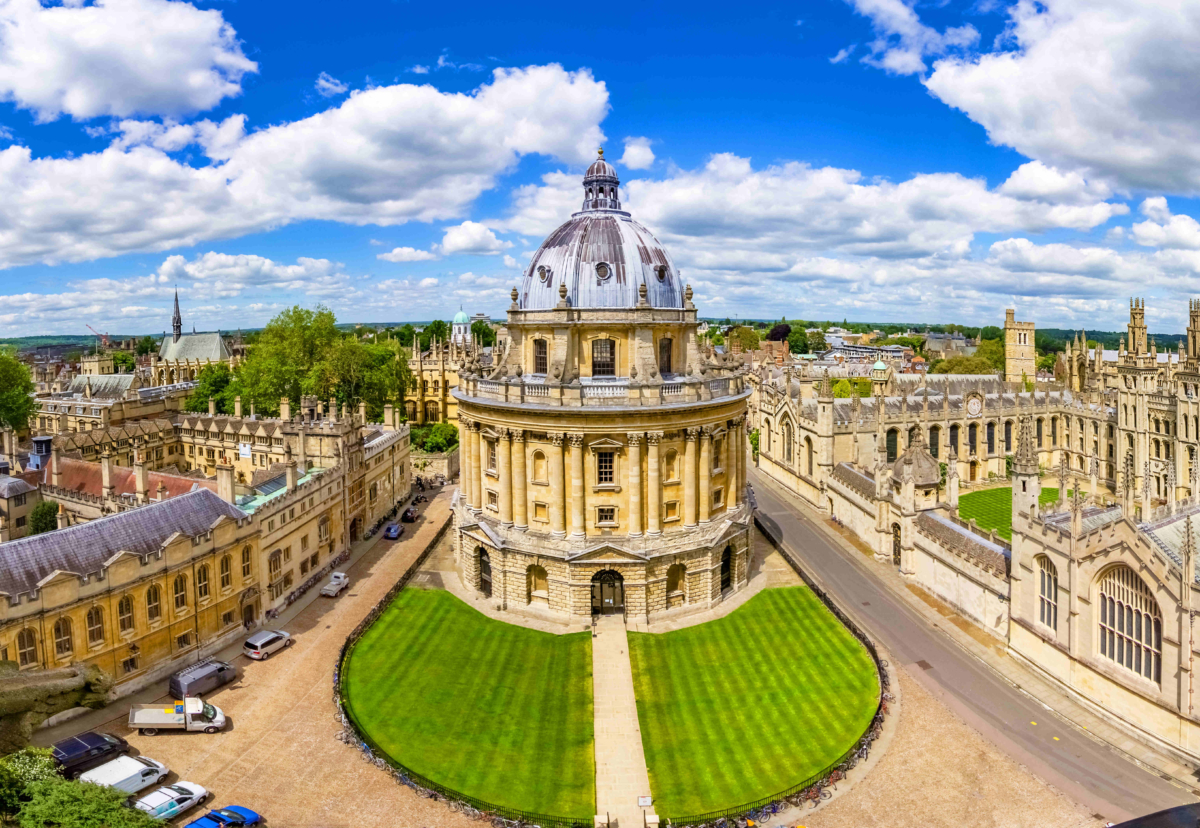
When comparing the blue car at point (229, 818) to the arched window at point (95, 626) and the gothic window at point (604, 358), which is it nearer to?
the arched window at point (95, 626)

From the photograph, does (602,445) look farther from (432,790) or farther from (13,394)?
(13,394)

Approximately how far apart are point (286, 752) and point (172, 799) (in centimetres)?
447

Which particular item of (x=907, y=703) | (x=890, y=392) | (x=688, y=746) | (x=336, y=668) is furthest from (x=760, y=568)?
(x=890, y=392)

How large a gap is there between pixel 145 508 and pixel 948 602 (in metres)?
43.6

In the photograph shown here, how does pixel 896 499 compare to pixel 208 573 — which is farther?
pixel 896 499

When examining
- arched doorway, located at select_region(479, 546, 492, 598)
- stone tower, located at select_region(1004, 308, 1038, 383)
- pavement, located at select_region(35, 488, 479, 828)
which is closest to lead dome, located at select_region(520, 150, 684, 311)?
arched doorway, located at select_region(479, 546, 492, 598)

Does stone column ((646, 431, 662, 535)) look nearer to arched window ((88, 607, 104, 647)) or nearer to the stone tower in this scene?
arched window ((88, 607, 104, 647))

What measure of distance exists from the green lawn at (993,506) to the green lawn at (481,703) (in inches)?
1478

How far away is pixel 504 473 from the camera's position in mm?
43438

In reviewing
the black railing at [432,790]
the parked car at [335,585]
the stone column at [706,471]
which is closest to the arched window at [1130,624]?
the stone column at [706,471]

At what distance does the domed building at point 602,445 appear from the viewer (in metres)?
41.4

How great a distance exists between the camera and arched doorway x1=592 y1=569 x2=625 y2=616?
42125 millimetres

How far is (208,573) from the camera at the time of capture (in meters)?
36.8

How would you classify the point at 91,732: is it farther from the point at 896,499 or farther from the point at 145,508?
the point at 896,499
